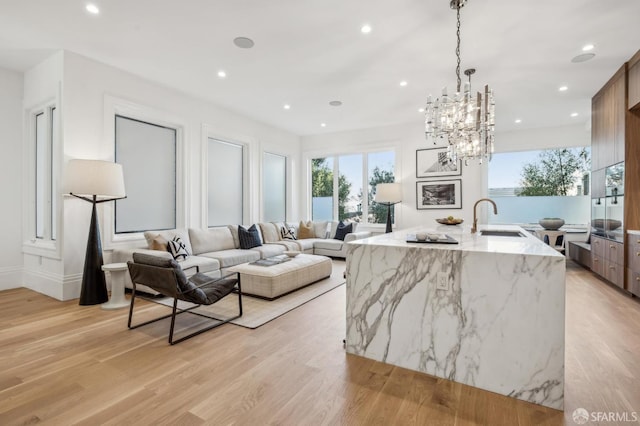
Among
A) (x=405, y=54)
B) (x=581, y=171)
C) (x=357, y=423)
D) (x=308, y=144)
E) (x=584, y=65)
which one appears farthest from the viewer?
(x=308, y=144)

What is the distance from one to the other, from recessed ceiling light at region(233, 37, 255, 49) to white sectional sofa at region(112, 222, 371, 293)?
8.13ft

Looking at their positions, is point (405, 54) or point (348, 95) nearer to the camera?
point (405, 54)

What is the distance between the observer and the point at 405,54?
12.3 feet

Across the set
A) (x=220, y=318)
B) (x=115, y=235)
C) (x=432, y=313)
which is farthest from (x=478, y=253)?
(x=115, y=235)

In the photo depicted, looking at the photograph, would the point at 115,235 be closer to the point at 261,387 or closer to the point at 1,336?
the point at 1,336

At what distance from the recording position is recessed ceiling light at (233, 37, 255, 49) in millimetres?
3473

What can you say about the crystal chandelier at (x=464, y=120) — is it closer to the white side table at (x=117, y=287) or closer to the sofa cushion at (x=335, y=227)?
the sofa cushion at (x=335, y=227)

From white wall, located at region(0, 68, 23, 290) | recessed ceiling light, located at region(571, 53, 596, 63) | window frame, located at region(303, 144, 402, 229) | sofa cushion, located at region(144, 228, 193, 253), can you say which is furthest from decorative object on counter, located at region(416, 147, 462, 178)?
white wall, located at region(0, 68, 23, 290)

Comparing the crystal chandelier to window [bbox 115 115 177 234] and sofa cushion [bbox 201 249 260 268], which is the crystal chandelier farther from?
window [bbox 115 115 177 234]

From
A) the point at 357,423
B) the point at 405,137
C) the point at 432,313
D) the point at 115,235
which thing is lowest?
the point at 357,423

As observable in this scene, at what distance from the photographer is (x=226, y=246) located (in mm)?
5344

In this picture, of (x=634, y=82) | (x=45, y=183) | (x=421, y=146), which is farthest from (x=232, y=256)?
(x=634, y=82)

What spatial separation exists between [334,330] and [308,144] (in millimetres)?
5939

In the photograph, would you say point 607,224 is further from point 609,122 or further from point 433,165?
point 433,165
